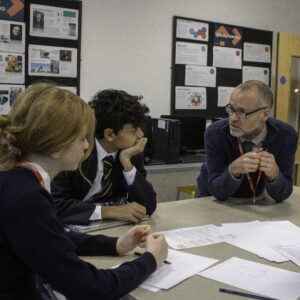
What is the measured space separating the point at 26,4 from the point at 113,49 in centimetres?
85

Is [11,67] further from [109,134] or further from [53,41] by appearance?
[109,134]

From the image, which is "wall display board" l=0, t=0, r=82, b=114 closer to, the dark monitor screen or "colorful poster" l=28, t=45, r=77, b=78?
"colorful poster" l=28, t=45, r=77, b=78

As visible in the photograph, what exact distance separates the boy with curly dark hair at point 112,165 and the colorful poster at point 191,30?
2.46 meters

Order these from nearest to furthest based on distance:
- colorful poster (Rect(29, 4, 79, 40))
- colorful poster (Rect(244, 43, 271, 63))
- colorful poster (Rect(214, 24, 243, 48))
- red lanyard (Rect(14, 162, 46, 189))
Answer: red lanyard (Rect(14, 162, 46, 189)), colorful poster (Rect(29, 4, 79, 40)), colorful poster (Rect(214, 24, 243, 48)), colorful poster (Rect(244, 43, 271, 63))

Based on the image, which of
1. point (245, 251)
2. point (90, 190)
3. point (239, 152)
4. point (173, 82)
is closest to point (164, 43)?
point (173, 82)

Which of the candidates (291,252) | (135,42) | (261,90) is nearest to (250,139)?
(261,90)

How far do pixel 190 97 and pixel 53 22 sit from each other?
1.57 metres

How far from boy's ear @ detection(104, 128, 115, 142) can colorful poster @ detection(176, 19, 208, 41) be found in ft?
8.42

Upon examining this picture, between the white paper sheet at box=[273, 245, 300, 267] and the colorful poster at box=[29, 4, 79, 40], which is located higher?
the colorful poster at box=[29, 4, 79, 40]

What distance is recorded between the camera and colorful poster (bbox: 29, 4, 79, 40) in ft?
11.0

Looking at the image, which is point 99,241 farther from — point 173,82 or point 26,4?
point 173,82

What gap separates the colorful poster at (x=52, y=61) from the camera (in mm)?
3406

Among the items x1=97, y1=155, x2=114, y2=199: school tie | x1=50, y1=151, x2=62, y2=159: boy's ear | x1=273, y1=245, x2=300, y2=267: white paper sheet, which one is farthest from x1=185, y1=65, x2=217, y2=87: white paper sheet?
x1=50, y1=151, x2=62, y2=159: boy's ear

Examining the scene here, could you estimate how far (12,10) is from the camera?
128 inches
